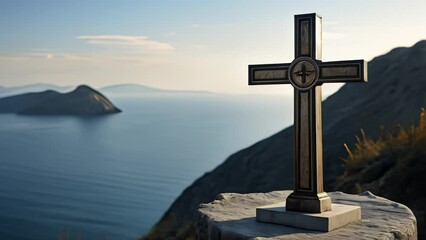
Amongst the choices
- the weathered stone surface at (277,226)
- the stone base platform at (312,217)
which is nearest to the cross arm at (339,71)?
the stone base platform at (312,217)

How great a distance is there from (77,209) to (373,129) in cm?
3009

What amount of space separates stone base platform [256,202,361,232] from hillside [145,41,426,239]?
6.54 m

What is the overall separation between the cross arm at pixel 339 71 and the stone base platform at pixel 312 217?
126 centimetres

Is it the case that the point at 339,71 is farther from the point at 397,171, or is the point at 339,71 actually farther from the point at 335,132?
the point at 335,132

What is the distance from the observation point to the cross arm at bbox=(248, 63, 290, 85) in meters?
5.75

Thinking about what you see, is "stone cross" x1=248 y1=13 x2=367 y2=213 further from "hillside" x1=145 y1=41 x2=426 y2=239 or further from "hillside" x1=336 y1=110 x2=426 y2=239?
"hillside" x1=145 y1=41 x2=426 y2=239

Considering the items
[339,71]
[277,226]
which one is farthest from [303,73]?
[277,226]

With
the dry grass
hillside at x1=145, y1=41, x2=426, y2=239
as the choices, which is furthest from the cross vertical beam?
hillside at x1=145, y1=41, x2=426, y2=239

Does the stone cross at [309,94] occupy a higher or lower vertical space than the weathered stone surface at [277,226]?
higher

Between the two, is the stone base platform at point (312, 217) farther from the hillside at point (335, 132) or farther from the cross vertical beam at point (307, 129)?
the hillside at point (335, 132)

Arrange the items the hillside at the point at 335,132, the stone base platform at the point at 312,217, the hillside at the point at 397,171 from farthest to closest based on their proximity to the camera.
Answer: the hillside at the point at 335,132 < the hillside at the point at 397,171 < the stone base platform at the point at 312,217

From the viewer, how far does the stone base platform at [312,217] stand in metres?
5.25

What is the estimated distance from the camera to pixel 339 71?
5527 mm

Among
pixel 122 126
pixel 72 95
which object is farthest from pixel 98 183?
pixel 72 95
